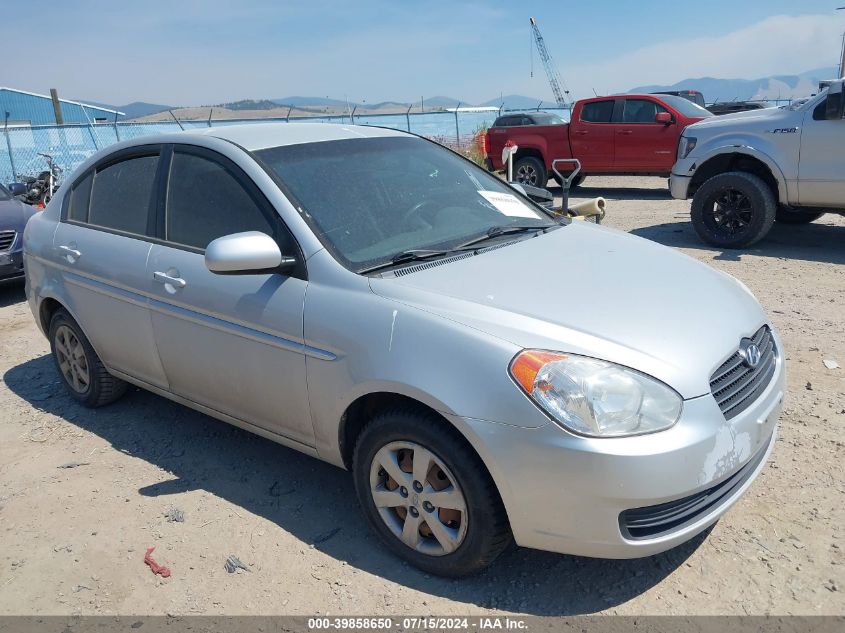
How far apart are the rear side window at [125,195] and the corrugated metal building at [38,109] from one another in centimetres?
4882

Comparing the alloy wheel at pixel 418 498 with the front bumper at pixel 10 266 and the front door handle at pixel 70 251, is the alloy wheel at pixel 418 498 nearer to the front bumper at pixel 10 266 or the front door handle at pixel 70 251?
the front door handle at pixel 70 251

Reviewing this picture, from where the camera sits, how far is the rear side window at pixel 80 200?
14.1 feet

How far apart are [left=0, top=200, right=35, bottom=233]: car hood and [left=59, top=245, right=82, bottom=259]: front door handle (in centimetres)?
434

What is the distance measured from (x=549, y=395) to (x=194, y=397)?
6.78ft

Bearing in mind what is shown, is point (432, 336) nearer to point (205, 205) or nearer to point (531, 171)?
point (205, 205)

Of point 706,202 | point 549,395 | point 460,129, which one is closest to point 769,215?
point 706,202

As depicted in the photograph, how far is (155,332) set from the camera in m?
3.64

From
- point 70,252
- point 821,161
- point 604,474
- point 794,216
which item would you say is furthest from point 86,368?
point 794,216

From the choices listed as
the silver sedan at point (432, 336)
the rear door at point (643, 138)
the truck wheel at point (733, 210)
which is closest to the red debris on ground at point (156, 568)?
the silver sedan at point (432, 336)

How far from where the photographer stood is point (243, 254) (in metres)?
2.86

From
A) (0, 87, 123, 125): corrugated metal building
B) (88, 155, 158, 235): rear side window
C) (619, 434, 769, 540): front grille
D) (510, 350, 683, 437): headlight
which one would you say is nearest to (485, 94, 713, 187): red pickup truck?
(88, 155, 158, 235): rear side window

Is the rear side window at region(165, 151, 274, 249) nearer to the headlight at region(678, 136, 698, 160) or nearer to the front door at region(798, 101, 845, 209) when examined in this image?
the front door at region(798, 101, 845, 209)

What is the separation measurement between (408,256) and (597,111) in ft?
38.4

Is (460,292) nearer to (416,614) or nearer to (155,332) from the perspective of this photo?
(416,614)
